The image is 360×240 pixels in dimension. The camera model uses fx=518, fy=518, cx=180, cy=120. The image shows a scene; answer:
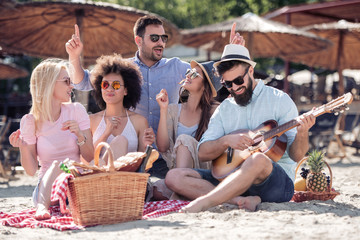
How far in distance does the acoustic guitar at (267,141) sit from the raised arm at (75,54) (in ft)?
6.42

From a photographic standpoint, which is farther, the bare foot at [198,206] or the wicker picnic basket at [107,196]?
the bare foot at [198,206]

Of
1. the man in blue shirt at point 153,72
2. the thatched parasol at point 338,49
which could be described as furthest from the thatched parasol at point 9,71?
the man in blue shirt at point 153,72

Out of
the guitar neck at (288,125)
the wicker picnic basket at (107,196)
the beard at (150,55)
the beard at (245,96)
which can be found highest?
the beard at (150,55)

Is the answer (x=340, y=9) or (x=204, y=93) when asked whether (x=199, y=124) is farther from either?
(x=340, y=9)

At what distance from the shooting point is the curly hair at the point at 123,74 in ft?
16.8

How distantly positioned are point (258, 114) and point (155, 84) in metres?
1.65

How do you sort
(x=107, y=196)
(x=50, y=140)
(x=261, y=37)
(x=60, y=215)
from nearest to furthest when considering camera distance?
1. (x=107, y=196)
2. (x=60, y=215)
3. (x=50, y=140)
4. (x=261, y=37)

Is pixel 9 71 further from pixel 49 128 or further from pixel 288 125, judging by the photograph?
pixel 288 125

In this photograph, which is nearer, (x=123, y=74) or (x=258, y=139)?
(x=258, y=139)

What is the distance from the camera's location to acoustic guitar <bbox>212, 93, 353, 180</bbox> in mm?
4230

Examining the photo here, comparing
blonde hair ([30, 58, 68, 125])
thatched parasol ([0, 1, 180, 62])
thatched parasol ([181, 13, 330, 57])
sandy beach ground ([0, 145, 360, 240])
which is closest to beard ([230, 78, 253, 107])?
sandy beach ground ([0, 145, 360, 240])

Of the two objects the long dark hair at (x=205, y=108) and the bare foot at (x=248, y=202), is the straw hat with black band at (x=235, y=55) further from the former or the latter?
the bare foot at (x=248, y=202)

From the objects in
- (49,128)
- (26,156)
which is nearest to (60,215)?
(26,156)

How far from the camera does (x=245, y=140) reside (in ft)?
14.4
